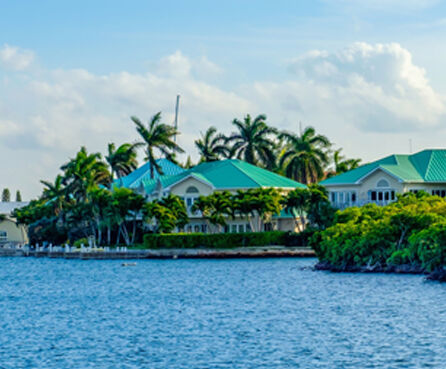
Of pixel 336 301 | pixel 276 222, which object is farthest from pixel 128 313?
pixel 276 222

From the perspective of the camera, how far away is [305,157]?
104438 mm

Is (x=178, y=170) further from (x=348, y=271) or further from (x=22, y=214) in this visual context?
(x=348, y=271)

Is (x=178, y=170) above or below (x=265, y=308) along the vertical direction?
above

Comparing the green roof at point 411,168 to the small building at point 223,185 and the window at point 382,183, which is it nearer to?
the window at point 382,183

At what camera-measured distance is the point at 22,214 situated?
11138cm

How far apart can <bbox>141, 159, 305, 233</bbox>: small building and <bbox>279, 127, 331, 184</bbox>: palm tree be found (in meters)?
5.85

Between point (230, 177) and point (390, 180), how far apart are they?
16.1m

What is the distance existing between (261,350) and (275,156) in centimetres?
7734

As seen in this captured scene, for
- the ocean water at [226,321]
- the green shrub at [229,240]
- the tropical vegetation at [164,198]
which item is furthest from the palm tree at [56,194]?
the ocean water at [226,321]

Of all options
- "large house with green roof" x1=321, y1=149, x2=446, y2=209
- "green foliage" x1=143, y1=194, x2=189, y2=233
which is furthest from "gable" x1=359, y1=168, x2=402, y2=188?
"green foliage" x1=143, y1=194, x2=189, y2=233

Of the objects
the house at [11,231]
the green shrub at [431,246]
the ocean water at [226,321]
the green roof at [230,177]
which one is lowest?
the ocean water at [226,321]

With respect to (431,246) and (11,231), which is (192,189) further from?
(431,246)

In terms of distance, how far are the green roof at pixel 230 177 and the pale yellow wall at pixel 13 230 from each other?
30.7m

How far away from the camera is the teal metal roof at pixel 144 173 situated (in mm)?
105312
